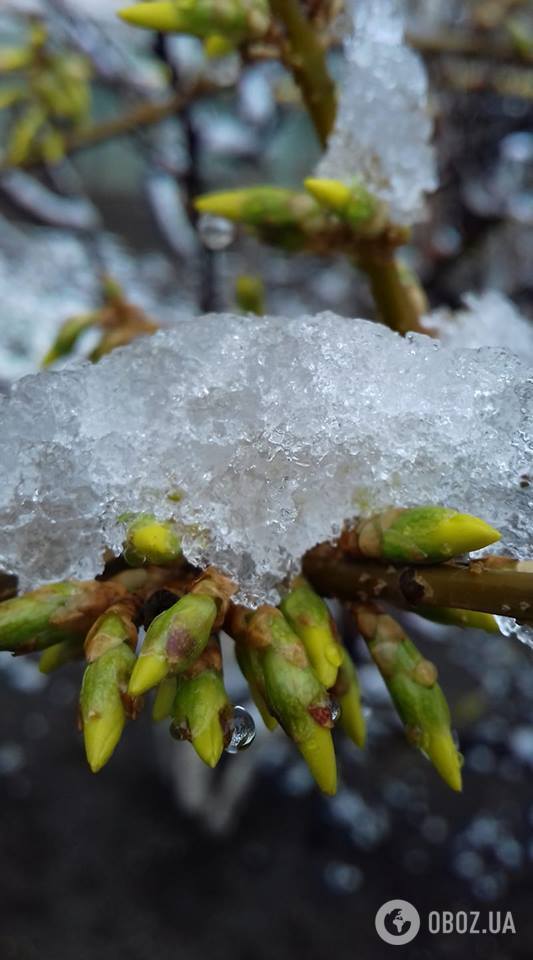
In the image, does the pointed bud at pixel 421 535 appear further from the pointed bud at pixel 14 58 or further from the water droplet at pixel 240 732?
the pointed bud at pixel 14 58

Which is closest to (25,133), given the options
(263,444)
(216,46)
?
(216,46)

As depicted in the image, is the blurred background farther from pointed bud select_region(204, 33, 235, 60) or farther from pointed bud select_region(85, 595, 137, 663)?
pointed bud select_region(85, 595, 137, 663)

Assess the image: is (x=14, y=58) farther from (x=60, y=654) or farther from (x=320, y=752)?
(x=320, y=752)

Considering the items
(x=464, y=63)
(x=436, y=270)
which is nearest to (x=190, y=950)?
(x=436, y=270)

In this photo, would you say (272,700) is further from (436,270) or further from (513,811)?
(513,811)

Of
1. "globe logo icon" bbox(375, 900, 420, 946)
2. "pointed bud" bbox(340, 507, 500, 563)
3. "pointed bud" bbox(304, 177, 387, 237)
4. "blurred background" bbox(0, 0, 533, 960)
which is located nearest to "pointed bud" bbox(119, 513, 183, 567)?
"pointed bud" bbox(340, 507, 500, 563)

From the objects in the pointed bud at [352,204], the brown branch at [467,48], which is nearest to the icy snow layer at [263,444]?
the pointed bud at [352,204]
